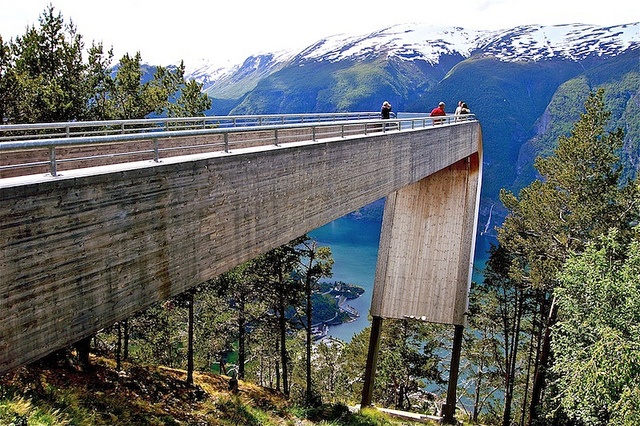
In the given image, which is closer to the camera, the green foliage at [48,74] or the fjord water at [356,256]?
the green foliage at [48,74]

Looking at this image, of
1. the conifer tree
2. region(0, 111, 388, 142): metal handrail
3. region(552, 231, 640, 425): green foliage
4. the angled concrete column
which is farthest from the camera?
the angled concrete column

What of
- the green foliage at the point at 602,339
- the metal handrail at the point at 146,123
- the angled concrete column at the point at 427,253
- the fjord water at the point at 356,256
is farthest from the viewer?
the fjord water at the point at 356,256

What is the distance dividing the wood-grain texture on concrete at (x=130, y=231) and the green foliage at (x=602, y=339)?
23.2 feet

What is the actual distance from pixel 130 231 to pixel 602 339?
1013 cm

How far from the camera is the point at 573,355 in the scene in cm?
1191

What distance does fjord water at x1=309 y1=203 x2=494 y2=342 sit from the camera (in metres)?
61.6

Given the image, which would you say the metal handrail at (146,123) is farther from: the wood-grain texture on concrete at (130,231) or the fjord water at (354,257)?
the fjord water at (354,257)

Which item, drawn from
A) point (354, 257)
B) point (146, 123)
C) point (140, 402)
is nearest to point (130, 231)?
point (146, 123)

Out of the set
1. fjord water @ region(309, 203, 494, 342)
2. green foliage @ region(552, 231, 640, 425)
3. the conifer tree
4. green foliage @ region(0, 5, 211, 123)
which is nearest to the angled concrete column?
the conifer tree

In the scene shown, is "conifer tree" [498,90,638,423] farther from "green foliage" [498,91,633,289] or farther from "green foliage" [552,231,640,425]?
"green foliage" [552,231,640,425]

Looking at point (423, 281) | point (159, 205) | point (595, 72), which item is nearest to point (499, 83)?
point (595, 72)

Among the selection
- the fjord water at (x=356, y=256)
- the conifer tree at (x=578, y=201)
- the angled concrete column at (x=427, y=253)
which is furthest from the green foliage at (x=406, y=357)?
the fjord water at (x=356, y=256)

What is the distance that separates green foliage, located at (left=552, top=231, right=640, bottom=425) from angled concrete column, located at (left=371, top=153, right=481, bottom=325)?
541cm

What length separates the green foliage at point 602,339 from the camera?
33.7 ft
